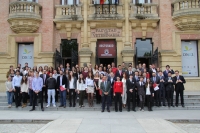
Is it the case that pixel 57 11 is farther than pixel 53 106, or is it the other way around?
pixel 57 11

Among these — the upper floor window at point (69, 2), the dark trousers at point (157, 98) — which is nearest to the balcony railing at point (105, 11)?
the upper floor window at point (69, 2)

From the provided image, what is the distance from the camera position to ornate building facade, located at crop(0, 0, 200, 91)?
16625 mm

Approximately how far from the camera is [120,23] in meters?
17.3

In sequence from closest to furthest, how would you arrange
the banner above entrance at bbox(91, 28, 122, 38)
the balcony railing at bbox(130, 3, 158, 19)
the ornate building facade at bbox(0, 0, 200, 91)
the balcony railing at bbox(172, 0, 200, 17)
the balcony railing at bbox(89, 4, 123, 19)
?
the balcony railing at bbox(172, 0, 200, 17)
the ornate building facade at bbox(0, 0, 200, 91)
the balcony railing at bbox(89, 4, 123, 19)
the balcony railing at bbox(130, 3, 158, 19)
the banner above entrance at bbox(91, 28, 122, 38)

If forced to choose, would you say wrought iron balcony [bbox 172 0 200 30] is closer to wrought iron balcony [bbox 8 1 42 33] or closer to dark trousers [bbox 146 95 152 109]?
dark trousers [bbox 146 95 152 109]

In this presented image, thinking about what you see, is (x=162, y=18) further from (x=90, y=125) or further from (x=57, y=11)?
(x=90, y=125)

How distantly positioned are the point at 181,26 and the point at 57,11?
9.99 meters

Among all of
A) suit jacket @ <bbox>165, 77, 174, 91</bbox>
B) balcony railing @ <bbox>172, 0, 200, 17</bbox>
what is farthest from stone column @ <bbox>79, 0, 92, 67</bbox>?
balcony railing @ <bbox>172, 0, 200, 17</bbox>

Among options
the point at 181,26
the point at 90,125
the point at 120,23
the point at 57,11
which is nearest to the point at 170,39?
the point at 181,26

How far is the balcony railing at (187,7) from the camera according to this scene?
1593cm

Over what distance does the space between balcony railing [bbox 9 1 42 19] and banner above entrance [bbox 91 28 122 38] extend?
4614mm

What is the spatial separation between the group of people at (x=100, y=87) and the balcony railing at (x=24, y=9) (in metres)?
5.49

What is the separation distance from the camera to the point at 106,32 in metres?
17.6

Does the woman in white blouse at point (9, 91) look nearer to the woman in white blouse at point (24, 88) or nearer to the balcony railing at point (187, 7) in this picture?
the woman in white blouse at point (24, 88)
